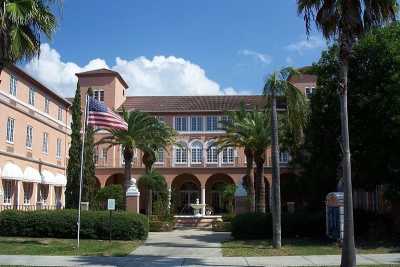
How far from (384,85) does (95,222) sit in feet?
44.8

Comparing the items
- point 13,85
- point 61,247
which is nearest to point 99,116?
point 61,247

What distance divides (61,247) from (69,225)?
3.59 m

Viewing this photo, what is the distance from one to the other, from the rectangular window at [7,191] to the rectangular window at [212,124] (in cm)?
2608

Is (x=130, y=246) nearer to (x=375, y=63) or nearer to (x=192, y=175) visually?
(x=375, y=63)

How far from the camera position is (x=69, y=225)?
24.9 metres

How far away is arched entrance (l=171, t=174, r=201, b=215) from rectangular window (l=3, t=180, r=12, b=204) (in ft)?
81.0

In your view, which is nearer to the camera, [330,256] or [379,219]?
[330,256]

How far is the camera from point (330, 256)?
18.9 meters

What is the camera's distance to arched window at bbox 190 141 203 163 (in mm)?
58844

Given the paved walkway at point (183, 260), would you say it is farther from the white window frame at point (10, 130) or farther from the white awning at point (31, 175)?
the white awning at point (31, 175)

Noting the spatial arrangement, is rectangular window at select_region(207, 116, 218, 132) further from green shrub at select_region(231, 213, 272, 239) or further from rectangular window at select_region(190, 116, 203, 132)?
green shrub at select_region(231, 213, 272, 239)

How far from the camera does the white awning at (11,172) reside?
34.8m

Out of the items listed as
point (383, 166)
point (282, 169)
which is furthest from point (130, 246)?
point (282, 169)

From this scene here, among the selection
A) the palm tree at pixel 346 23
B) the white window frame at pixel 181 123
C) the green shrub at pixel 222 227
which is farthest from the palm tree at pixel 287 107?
the white window frame at pixel 181 123
